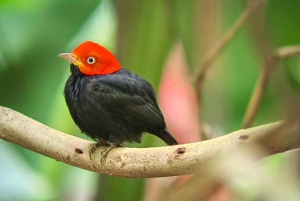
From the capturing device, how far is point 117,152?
1770 mm

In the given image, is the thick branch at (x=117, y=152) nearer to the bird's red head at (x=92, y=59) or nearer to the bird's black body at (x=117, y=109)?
the bird's black body at (x=117, y=109)

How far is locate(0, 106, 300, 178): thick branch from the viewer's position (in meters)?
1.32

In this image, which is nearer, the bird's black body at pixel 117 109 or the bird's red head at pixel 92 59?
the bird's black body at pixel 117 109

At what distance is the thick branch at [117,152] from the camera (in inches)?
52.0

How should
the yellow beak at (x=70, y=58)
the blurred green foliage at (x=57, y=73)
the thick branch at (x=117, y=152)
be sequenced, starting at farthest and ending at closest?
1. the yellow beak at (x=70, y=58)
2. the blurred green foliage at (x=57, y=73)
3. the thick branch at (x=117, y=152)

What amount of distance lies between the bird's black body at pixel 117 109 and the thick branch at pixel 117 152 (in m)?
0.19

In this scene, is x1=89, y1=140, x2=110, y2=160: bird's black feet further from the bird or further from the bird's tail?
the bird's tail

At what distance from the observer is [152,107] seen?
84.5 inches

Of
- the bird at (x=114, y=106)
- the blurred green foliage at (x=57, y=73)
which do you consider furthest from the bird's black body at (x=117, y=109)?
the blurred green foliage at (x=57, y=73)

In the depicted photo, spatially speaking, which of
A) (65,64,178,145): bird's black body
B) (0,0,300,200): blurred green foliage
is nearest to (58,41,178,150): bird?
(65,64,178,145): bird's black body

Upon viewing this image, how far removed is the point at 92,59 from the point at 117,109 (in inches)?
12.5

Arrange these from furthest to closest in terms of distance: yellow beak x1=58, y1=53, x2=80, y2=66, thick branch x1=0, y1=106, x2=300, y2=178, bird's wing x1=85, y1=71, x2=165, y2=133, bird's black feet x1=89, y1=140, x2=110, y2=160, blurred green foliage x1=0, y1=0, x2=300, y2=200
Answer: yellow beak x1=58, y1=53, x2=80, y2=66 → bird's wing x1=85, y1=71, x2=165, y2=133 → bird's black feet x1=89, y1=140, x2=110, y2=160 → blurred green foliage x1=0, y1=0, x2=300, y2=200 → thick branch x1=0, y1=106, x2=300, y2=178

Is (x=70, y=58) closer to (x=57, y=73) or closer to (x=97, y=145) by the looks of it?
(x=97, y=145)

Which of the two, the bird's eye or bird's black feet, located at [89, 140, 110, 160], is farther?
the bird's eye
